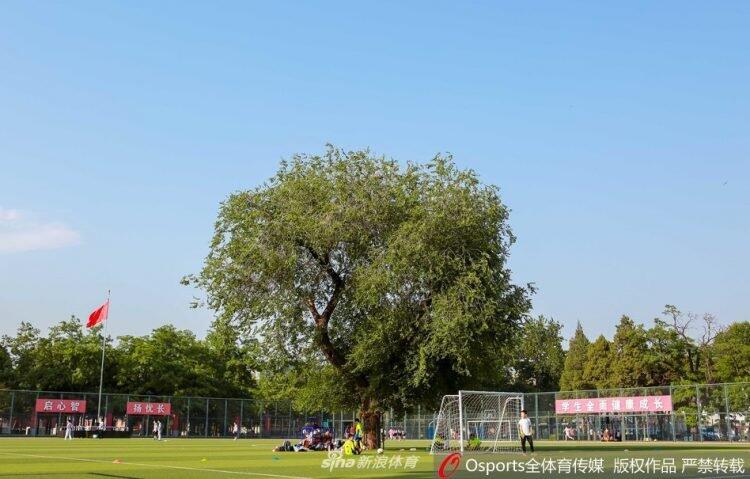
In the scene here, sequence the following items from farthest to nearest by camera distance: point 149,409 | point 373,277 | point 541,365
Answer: point 541,365
point 149,409
point 373,277

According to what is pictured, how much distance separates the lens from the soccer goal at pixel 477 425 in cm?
3603

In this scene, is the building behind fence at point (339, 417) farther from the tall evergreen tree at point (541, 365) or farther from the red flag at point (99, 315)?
the tall evergreen tree at point (541, 365)

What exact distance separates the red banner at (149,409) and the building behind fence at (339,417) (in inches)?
10.1

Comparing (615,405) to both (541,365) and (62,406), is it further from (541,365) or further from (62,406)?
(541,365)

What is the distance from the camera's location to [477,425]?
124 ft

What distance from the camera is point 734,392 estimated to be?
5750 centimetres

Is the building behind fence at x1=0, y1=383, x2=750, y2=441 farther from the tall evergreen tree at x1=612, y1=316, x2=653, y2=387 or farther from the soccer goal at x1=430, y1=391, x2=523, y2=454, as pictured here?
the tall evergreen tree at x1=612, y1=316, x2=653, y2=387

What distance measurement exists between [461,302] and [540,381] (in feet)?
328

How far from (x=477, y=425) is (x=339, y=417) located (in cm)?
4202

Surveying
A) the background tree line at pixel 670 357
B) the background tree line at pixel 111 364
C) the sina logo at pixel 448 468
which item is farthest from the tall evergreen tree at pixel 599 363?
the sina logo at pixel 448 468

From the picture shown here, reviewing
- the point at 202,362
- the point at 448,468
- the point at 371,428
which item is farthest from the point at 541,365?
the point at 448,468

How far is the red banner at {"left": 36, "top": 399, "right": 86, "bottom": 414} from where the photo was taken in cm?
6812

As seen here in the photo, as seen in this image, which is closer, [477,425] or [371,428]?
[477,425]

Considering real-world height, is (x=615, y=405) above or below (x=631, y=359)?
below
